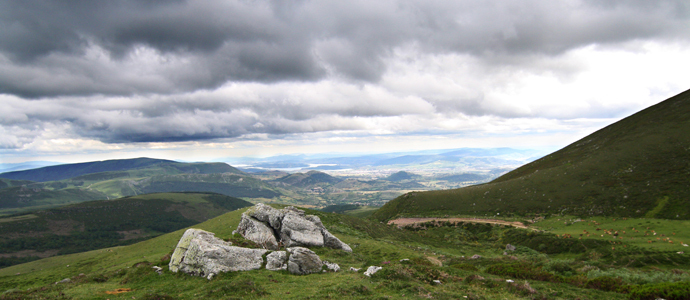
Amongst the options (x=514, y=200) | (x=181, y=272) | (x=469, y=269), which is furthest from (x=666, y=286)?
(x=514, y=200)

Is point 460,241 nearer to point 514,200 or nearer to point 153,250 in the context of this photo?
point 514,200

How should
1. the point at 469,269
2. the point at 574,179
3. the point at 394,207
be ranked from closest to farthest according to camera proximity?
1. the point at 469,269
2. the point at 574,179
3. the point at 394,207

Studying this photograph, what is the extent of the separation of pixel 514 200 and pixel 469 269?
6448 centimetres

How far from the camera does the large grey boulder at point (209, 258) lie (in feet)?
86.3

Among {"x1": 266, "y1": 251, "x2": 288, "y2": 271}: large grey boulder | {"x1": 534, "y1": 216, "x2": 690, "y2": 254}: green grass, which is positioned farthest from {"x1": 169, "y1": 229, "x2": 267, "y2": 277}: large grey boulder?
{"x1": 534, "y1": 216, "x2": 690, "y2": 254}: green grass

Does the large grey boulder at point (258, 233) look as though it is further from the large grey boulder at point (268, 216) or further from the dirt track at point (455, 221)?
the dirt track at point (455, 221)

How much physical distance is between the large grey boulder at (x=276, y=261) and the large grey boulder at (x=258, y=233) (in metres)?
7.53

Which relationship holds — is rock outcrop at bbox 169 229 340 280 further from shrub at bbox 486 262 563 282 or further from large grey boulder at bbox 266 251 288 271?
shrub at bbox 486 262 563 282

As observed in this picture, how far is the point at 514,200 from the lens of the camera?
3204 inches

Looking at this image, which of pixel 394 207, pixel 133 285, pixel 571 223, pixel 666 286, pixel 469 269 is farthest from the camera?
pixel 394 207

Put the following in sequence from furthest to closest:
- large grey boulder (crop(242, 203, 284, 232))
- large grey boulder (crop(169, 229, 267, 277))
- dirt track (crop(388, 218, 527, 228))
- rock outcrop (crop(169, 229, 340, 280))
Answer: dirt track (crop(388, 218, 527, 228))
large grey boulder (crop(242, 203, 284, 232))
rock outcrop (crop(169, 229, 340, 280))
large grey boulder (crop(169, 229, 267, 277))

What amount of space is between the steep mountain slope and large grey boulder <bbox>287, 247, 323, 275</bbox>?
67.7 m

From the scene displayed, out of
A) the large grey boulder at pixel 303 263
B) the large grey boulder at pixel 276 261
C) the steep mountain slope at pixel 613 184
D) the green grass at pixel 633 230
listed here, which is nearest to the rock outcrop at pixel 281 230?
the large grey boulder at pixel 276 261

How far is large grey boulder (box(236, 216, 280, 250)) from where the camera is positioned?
38041 millimetres
